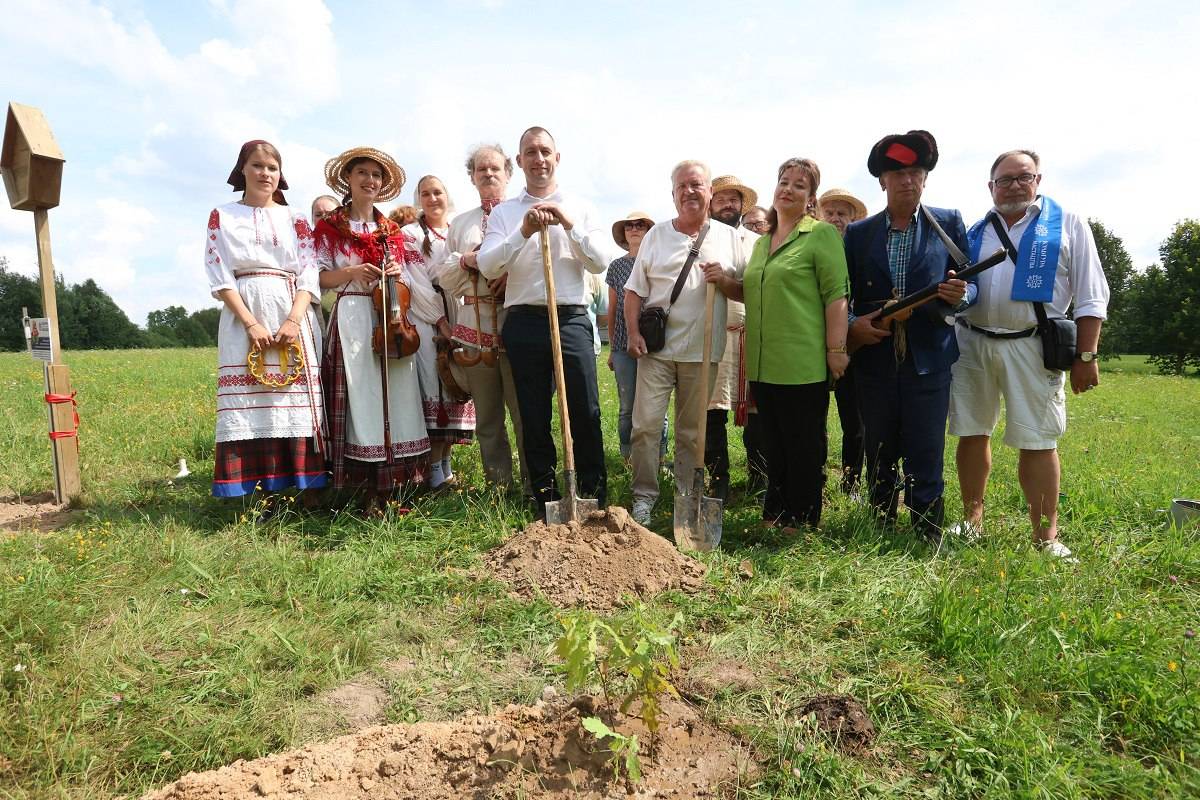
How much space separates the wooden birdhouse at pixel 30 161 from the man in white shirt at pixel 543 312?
3108 millimetres

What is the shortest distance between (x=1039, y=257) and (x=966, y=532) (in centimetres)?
145

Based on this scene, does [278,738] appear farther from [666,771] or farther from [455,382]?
[455,382]

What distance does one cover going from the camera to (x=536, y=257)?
409 cm

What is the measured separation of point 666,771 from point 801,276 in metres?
2.56

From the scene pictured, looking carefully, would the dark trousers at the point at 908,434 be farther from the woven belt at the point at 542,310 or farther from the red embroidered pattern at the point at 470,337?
the red embroidered pattern at the point at 470,337

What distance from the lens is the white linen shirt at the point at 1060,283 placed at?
357 centimetres

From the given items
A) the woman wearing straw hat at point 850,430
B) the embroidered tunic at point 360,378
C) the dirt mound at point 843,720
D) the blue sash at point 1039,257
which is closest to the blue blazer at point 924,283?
the blue sash at point 1039,257

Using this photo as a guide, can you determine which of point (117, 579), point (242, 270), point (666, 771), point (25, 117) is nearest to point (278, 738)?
point (666, 771)

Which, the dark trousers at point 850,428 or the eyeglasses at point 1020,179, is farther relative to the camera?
the dark trousers at point 850,428

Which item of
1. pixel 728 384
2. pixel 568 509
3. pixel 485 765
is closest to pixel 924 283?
pixel 728 384

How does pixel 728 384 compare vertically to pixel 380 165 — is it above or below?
below

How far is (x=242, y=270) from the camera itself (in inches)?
159

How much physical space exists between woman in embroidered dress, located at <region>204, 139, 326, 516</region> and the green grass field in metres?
0.35

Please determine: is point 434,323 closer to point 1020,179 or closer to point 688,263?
point 688,263
